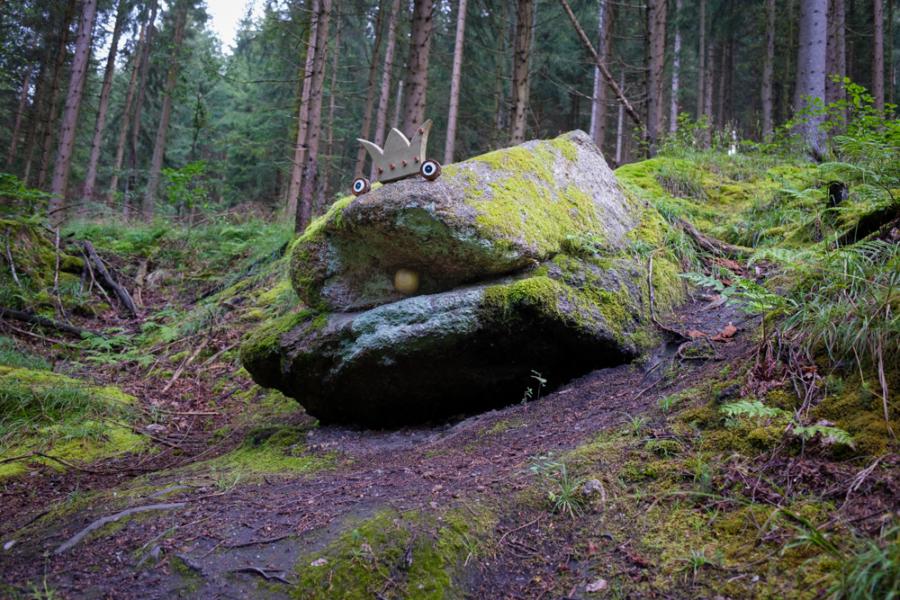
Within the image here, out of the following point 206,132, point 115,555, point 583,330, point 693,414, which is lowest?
point 115,555

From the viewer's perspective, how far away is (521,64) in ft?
31.3

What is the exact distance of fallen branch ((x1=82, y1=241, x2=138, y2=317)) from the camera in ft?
31.2

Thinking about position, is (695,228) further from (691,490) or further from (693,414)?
(691,490)

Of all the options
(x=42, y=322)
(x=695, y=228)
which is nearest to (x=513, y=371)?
(x=695, y=228)

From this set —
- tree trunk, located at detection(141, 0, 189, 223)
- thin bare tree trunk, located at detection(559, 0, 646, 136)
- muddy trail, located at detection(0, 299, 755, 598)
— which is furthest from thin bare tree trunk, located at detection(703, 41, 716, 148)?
tree trunk, located at detection(141, 0, 189, 223)

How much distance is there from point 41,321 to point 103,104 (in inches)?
625

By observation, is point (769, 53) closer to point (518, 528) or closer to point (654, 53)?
point (654, 53)

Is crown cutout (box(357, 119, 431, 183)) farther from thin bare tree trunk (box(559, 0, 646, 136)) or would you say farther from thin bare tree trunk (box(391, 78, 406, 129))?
thin bare tree trunk (box(391, 78, 406, 129))

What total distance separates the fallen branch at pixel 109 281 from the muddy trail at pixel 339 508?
20.1 feet

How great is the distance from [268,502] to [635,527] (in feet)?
6.72

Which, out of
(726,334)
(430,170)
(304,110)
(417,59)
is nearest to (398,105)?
(304,110)

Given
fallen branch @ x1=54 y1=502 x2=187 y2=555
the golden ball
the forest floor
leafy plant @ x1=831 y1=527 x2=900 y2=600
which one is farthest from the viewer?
the golden ball

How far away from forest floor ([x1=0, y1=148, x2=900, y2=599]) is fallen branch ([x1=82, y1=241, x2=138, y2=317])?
4.55 metres

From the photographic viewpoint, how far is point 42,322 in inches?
314
